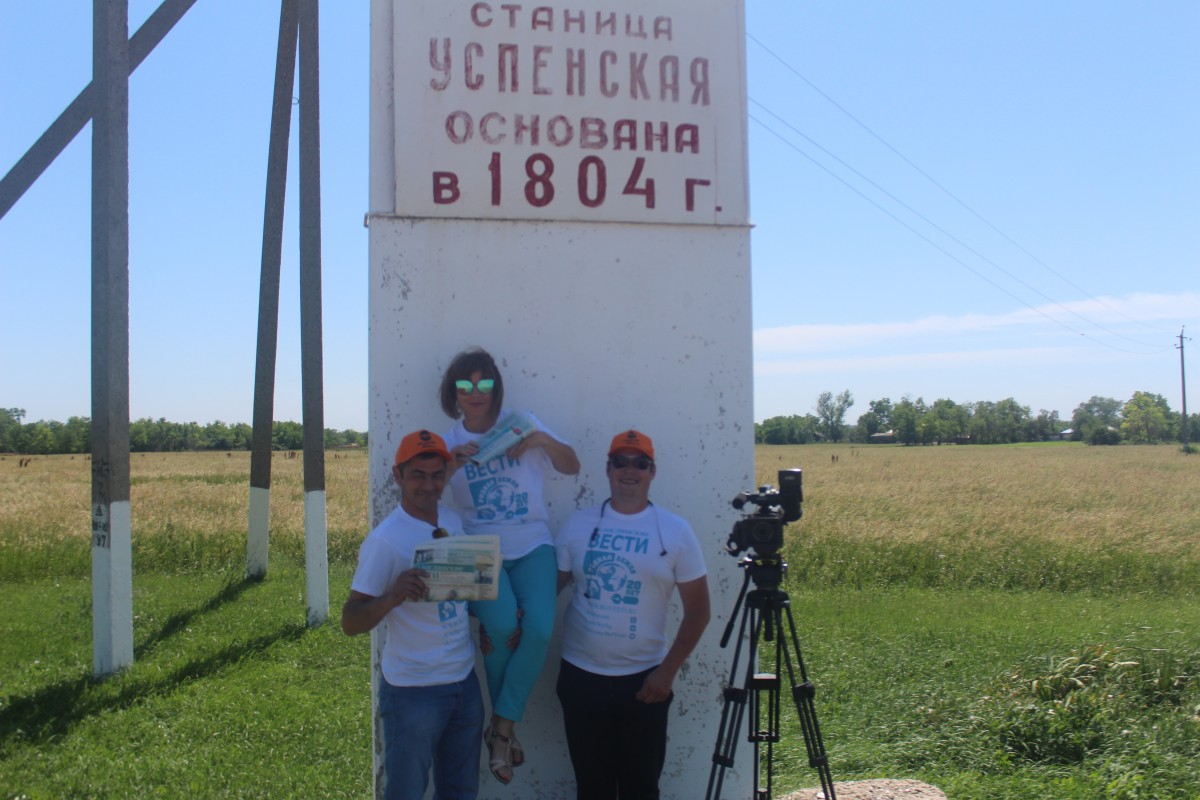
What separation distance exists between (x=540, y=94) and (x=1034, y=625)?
21.7ft

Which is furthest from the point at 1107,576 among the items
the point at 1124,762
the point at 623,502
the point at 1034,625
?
the point at 623,502

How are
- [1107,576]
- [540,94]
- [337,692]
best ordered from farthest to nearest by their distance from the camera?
[1107,576]
[337,692]
[540,94]

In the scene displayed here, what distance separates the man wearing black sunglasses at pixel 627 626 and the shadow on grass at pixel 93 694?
12.3 feet

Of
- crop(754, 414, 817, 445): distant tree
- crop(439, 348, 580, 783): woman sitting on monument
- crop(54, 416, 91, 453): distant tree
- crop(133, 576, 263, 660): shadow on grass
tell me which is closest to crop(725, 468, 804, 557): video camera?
crop(439, 348, 580, 783): woman sitting on monument

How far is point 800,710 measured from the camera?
350 centimetres

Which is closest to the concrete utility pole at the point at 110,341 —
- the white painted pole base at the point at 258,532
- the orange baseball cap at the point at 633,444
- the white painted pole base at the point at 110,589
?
the white painted pole base at the point at 110,589

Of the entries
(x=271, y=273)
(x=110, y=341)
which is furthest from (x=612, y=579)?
(x=271, y=273)

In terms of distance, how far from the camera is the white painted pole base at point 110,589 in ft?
21.6

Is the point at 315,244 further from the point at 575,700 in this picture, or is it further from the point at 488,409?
the point at 575,700

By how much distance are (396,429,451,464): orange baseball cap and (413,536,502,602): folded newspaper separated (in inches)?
12.2

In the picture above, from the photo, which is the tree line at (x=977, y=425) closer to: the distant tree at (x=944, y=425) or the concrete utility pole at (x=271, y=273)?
the distant tree at (x=944, y=425)

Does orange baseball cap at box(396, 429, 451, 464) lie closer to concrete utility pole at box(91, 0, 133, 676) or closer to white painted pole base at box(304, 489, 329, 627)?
concrete utility pole at box(91, 0, 133, 676)

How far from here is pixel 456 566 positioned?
10.2 feet

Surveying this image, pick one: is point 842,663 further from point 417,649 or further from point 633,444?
point 417,649
